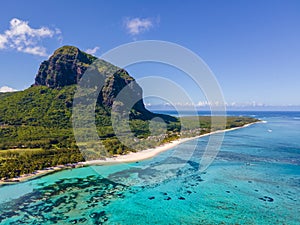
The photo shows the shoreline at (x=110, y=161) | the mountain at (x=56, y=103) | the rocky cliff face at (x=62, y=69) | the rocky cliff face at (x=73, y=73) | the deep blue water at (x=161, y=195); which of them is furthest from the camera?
the rocky cliff face at (x=62, y=69)

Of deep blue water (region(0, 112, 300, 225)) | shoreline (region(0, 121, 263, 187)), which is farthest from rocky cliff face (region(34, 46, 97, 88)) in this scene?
deep blue water (region(0, 112, 300, 225))

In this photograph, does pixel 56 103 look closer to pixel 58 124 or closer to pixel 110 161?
pixel 58 124

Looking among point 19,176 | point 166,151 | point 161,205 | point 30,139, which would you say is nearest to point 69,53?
point 30,139

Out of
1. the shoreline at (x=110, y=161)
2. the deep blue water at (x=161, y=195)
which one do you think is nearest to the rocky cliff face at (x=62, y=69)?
the shoreline at (x=110, y=161)

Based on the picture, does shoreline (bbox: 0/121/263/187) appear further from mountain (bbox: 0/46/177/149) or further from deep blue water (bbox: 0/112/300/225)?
mountain (bbox: 0/46/177/149)

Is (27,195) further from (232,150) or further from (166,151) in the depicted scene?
(232,150)

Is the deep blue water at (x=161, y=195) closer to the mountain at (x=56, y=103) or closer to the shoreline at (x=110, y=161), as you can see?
the shoreline at (x=110, y=161)

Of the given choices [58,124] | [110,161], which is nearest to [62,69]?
[58,124]
